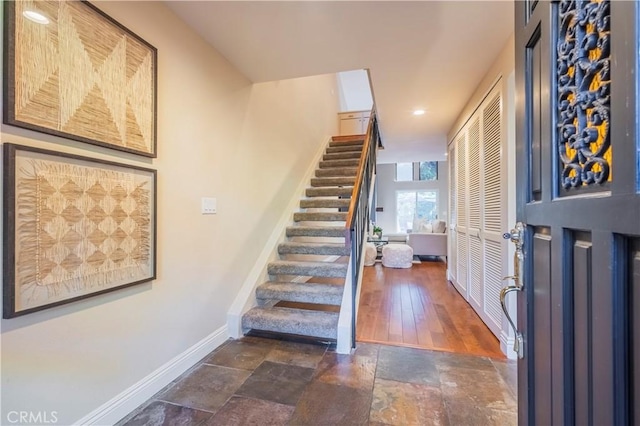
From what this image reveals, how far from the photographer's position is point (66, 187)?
3.98 feet

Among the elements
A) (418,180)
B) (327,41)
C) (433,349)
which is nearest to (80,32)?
(327,41)

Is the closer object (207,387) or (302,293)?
(207,387)

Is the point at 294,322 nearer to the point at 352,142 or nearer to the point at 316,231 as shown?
the point at 316,231

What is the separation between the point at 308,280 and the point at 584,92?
3.48m

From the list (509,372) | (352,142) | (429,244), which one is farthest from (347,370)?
(429,244)

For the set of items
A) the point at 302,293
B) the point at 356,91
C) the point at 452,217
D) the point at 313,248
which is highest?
the point at 356,91

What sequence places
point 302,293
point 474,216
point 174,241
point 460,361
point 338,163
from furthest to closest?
point 338,163, point 474,216, point 302,293, point 460,361, point 174,241

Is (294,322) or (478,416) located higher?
(294,322)

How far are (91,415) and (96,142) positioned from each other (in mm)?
1251

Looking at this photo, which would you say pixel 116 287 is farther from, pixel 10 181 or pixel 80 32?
pixel 80 32

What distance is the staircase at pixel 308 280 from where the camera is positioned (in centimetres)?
237

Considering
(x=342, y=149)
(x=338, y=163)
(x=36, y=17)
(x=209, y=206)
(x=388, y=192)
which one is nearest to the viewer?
(x=36, y=17)

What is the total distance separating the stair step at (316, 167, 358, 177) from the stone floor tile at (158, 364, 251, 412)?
128 inches

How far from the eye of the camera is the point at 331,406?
1.57 meters
